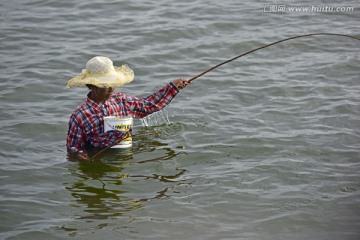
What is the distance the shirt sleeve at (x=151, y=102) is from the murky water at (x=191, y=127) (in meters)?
0.49

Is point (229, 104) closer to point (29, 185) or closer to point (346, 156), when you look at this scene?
point (346, 156)

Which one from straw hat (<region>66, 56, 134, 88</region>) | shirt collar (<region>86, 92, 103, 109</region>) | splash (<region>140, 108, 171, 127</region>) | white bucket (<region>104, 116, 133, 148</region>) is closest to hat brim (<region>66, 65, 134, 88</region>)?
straw hat (<region>66, 56, 134, 88</region>)

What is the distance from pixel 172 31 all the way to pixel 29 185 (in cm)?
503

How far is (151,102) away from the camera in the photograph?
6984mm

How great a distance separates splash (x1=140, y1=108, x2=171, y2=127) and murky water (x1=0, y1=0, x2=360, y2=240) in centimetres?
2

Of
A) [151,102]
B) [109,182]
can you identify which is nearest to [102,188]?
[109,182]

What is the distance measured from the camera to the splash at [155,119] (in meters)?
8.05

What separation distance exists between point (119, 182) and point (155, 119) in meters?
1.59

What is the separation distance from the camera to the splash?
26.4 feet

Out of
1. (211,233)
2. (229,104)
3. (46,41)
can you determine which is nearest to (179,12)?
(46,41)

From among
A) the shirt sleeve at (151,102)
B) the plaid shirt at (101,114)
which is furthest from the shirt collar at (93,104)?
the shirt sleeve at (151,102)

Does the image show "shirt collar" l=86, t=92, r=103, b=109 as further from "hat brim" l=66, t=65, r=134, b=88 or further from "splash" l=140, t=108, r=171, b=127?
"splash" l=140, t=108, r=171, b=127

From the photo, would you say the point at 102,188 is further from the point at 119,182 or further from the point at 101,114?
the point at 101,114

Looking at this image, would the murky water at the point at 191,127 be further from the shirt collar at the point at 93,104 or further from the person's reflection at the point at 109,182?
the shirt collar at the point at 93,104
